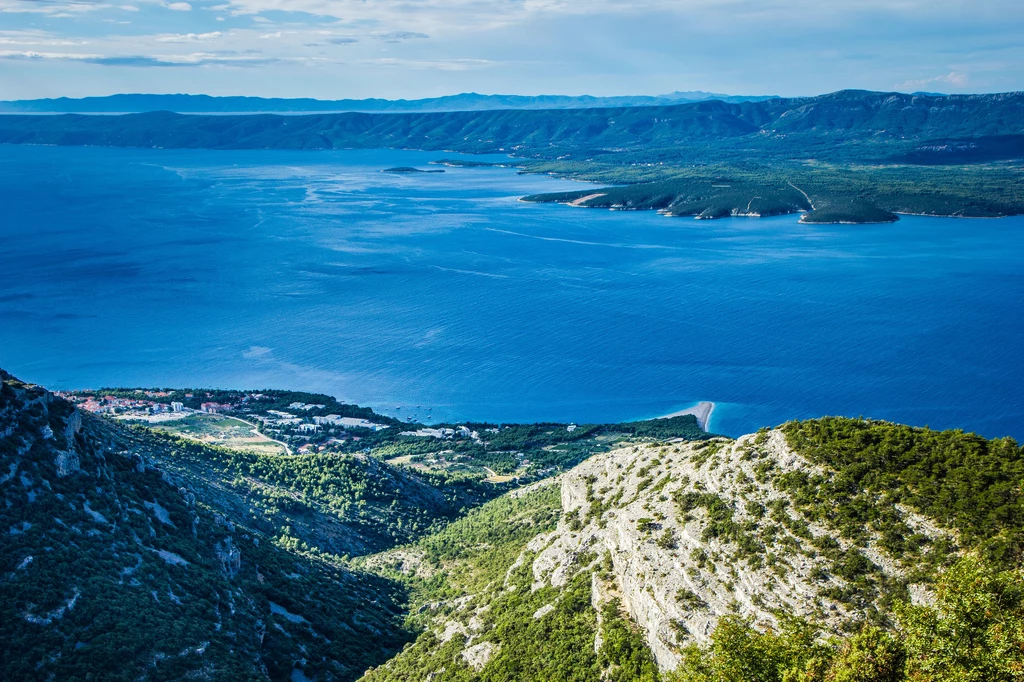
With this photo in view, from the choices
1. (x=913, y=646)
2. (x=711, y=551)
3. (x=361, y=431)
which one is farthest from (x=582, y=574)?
(x=361, y=431)

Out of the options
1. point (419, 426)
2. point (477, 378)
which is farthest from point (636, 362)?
point (419, 426)

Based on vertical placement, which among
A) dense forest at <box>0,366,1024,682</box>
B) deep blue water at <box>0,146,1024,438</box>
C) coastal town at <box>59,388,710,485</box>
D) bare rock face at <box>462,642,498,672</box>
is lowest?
coastal town at <box>59,388,710,485</box>

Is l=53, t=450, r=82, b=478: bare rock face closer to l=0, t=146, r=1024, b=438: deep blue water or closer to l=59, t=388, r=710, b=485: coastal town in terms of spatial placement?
l=59, t=388, r=710, b=485: coastal town

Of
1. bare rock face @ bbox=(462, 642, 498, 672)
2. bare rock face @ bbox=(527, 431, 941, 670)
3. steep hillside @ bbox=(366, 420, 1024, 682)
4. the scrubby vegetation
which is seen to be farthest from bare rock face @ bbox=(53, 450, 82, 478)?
the scrubby vegetation

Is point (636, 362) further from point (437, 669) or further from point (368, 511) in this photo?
point (437, 669)

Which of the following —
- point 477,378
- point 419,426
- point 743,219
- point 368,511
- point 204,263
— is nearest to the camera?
point 368,511

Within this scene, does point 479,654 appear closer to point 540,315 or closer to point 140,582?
point 140,582
